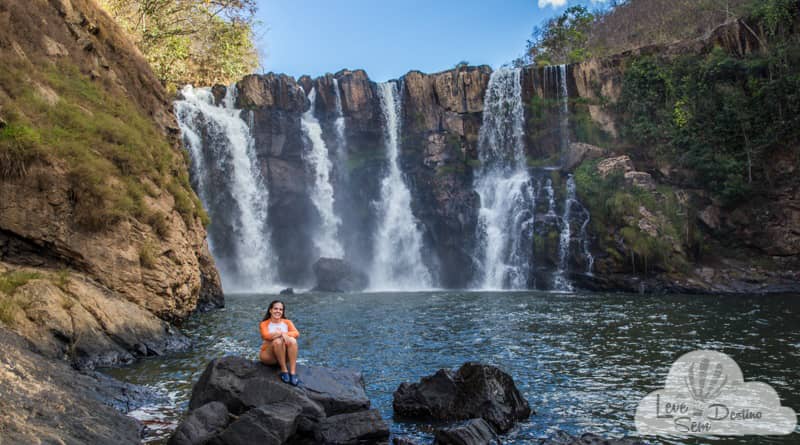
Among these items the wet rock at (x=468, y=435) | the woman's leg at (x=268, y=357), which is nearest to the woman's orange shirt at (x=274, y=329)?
the woman's leg at (x=268, y=357)

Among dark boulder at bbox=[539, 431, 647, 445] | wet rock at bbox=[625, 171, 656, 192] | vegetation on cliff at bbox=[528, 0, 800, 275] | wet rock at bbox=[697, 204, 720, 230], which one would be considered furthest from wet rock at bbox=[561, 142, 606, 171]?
dark boulder at bbox=[539, 431, 647, 445]

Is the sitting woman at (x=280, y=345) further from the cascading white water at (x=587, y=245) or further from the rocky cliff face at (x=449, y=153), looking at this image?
the rocky cliff face at (x=449, y=153)

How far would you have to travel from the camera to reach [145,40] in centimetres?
2809

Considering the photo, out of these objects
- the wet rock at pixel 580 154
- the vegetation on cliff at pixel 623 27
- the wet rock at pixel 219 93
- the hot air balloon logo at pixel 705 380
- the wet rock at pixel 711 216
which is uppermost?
the vegetation on cliff at pixel 623 27

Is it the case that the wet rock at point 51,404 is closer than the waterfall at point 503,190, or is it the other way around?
the wet rock at point 51,404

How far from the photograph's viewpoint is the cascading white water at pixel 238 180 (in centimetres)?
3069

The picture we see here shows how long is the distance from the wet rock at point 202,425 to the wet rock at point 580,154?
27.0 m

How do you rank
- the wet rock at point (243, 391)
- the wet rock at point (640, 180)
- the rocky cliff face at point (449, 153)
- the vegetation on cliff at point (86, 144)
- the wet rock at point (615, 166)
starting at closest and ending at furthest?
the wet rock at point (243, 391)
the vegetation on cliff at point (86, 144)
the wet rock at point (640, 180)
the wet rock at point (615, 166)
the rocky cliff face at point (449, 153)

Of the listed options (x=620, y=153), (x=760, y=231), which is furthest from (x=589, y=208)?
(x=760, y=231)

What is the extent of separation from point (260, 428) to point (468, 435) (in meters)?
2.47

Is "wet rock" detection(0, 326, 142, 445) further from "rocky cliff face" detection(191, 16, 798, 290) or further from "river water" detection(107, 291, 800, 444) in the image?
"rocky cliff face" detection(191, 16, 798, 290)

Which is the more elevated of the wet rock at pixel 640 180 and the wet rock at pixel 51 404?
the wet rock at pixel 640 180

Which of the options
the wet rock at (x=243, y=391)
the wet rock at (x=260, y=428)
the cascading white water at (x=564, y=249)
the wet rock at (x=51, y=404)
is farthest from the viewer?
the cascading white water at (x=564, y=249)

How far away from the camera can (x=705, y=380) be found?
9.70m
